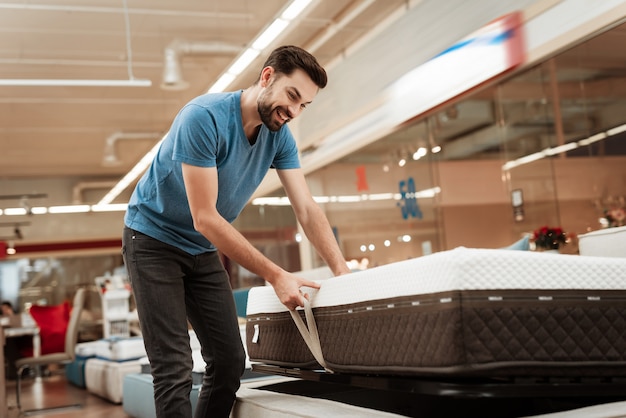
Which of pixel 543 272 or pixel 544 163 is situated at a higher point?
pixel 544 163

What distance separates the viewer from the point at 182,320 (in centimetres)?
202

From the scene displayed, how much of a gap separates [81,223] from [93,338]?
4487 millimetres

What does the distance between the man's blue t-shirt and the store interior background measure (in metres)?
3.60

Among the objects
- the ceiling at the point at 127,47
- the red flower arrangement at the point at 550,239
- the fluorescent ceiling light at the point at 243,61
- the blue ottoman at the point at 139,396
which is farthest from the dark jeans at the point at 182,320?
the fluorescent ceiling light at the point at 243,61

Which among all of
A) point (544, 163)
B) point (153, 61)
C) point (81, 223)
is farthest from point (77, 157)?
point (544, 163)

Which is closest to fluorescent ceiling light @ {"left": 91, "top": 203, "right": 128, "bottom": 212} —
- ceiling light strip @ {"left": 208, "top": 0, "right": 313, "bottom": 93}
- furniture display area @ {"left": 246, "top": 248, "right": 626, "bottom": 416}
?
ceiling light strip @ {"left": 208, "top": 0, "right": 313, "bottom": 93}

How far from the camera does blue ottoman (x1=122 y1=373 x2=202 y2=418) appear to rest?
356 centimetres

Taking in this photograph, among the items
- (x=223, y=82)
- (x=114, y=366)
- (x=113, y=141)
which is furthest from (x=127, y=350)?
(x=113, y=141)

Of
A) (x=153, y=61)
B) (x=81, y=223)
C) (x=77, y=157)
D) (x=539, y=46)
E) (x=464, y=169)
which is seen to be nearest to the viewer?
(x=539, y=46)

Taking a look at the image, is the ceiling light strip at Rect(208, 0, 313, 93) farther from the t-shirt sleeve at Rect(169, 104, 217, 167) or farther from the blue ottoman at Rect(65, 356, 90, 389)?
the t-shirt sleeve at Rect(169, 104, 217, 167)

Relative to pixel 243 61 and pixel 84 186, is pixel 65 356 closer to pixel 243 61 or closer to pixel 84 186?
pixel 243 61

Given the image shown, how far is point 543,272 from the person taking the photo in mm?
→ 1524

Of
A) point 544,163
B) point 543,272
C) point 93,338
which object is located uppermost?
point 544,163

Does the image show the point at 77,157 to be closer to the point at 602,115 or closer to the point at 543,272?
the point at 602,115
